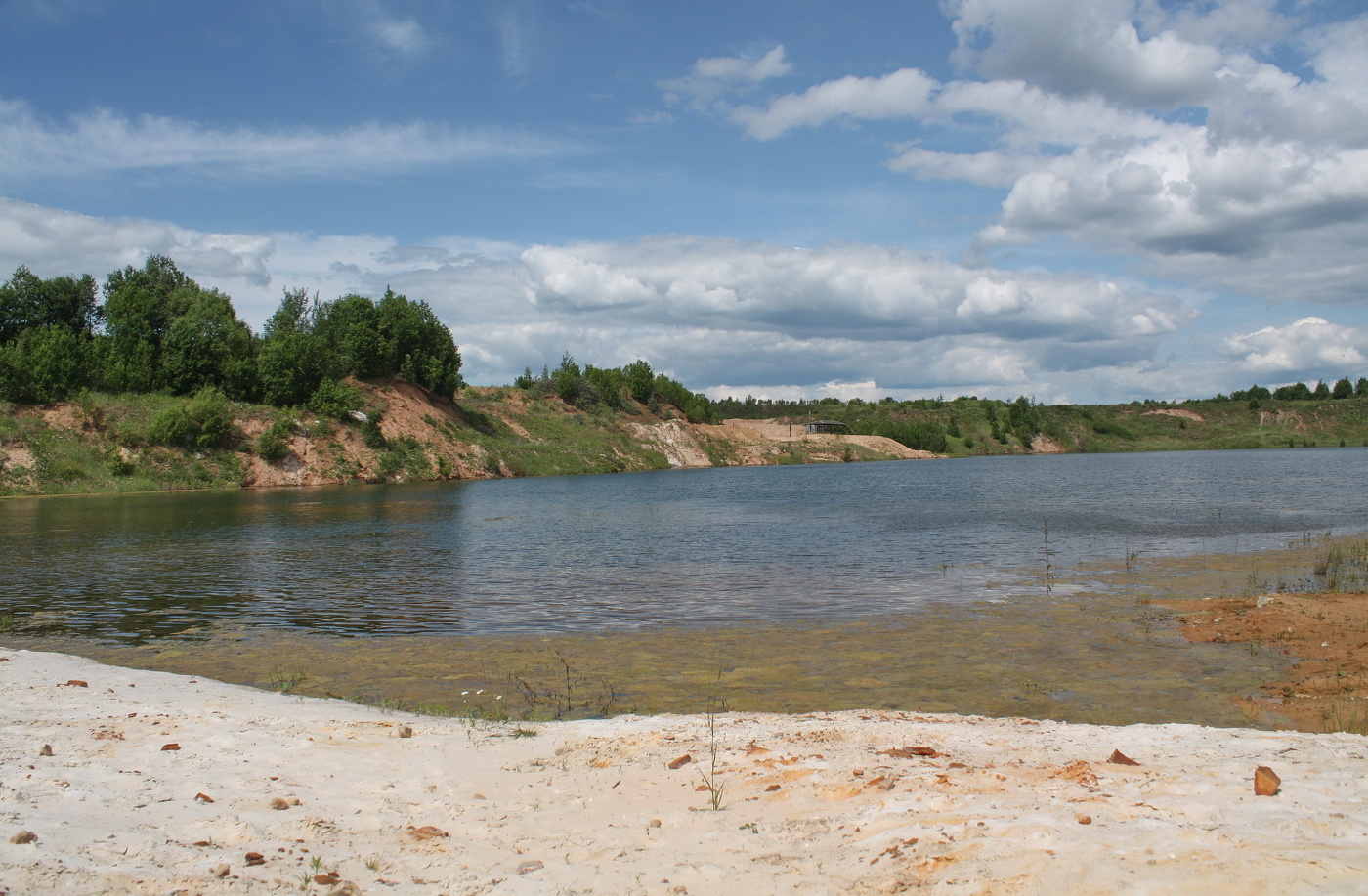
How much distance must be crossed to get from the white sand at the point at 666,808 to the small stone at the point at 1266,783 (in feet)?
0.24

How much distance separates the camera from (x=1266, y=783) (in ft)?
19.9

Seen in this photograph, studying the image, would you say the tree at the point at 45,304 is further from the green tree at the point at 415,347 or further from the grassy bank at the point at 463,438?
the green tree at the point at 415,347

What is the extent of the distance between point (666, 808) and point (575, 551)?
21.4 metres

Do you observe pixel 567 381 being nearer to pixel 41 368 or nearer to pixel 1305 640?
pixel 41 368

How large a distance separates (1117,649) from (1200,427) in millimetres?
190804

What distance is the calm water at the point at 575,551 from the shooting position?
1791 cm

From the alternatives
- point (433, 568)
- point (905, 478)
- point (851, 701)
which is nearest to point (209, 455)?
point (433, 568)

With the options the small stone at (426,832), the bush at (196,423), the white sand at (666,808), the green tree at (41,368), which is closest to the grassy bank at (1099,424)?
the bush at (196,423)

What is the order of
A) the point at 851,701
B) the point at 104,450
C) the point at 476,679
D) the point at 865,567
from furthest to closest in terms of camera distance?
the point at 104,450 < the point at 865,567 < the point at 476,679 < the point at 851,701

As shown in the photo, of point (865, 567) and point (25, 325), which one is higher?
point (25, 325)

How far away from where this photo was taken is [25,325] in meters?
69.9

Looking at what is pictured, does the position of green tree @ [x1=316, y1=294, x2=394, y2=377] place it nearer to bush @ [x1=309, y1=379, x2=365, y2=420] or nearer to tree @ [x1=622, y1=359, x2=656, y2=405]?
bush @ [x1=309, y1=379, x2=365, y2=420]

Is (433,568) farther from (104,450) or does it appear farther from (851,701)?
(104,450)

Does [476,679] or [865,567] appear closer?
[476,679]
